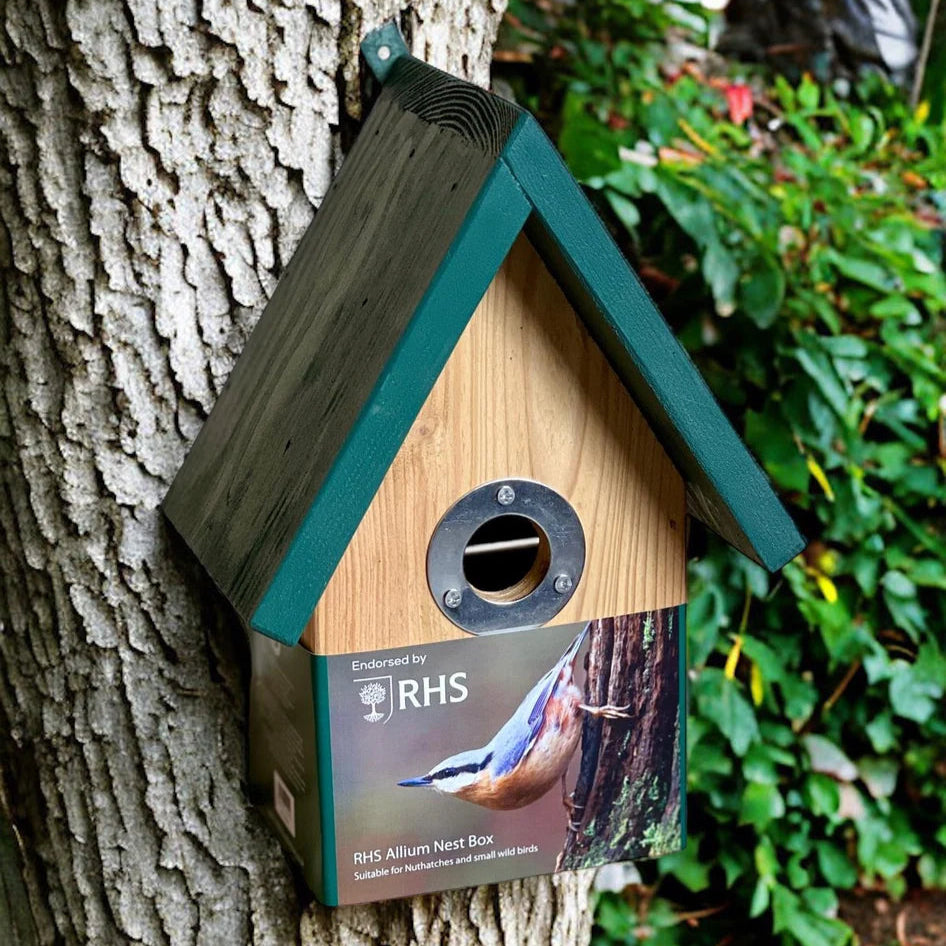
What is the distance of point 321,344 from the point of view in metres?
1.13

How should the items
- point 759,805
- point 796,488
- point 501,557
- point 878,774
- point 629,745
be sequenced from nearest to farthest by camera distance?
point 629,745 → point 501,557 → point 796,488 → point 759,805 → point 878,774

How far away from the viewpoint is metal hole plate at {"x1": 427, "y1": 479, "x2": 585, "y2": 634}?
1.10 m

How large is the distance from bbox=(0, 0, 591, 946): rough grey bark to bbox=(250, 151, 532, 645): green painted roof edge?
15.7 inches

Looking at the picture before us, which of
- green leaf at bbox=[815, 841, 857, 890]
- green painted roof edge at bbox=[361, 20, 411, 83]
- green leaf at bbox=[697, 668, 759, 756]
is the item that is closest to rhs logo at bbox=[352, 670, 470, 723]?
green painted roof edge at bbox=[361, 20, 411, 83]

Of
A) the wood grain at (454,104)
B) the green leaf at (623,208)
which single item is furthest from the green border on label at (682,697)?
the green leaf at (623,208)

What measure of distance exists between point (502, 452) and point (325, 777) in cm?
35

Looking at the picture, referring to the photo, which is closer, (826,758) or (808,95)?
(826,758)

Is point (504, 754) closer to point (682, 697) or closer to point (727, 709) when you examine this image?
point (682, 697)

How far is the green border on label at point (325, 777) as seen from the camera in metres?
1.07

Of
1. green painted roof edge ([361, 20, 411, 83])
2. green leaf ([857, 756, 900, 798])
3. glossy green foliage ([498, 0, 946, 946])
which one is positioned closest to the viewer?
green painted roof edge ([361, 20, 411, 83])

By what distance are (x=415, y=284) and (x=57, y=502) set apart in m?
0.57

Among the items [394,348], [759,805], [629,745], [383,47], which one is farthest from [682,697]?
[759,805]

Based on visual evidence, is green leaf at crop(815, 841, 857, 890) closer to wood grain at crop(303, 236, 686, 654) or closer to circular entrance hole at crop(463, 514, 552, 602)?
circular entrance hole at crop(463, 514, 552, 602)

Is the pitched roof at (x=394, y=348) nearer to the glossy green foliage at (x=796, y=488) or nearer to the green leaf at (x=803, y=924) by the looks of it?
the glossy green foliage at (x=796, y=488)
